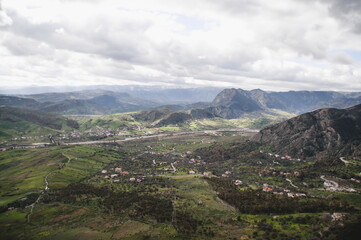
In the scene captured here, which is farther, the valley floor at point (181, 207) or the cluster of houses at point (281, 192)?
the cluster of houses at point (281, 192)

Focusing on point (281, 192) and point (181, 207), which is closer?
point (181, 207)

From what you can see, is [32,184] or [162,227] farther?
[32,184]

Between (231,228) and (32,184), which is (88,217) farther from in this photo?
(32,184)

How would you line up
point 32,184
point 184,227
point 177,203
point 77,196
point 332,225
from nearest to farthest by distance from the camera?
point 332,225
point 184,227
point 177,203
point 77,196
point 32,184

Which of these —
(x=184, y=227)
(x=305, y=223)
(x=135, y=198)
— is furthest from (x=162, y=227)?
(x=305, y=223)

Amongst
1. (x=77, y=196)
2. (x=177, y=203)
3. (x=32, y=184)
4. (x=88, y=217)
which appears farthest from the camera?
(x=32, y=184)

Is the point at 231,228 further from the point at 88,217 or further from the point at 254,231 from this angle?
the point at 88,217

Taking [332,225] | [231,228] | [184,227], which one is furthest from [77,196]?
[332,225]

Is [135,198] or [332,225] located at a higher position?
[332,225]

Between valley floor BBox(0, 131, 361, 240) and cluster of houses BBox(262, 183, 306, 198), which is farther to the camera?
cluster of houses BBox(262, 183, 306, 198)
